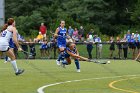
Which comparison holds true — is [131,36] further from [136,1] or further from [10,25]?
[136,1]

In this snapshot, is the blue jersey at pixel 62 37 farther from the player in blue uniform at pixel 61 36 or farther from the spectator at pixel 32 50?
the spectator at pixel 32 50

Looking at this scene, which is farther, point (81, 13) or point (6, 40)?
point (81, 13)

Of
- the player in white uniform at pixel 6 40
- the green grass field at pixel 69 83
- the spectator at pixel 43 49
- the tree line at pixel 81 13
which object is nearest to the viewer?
the green grass field at pixel 69 83

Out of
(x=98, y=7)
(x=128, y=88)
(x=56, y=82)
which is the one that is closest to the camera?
(x=128, y=88)

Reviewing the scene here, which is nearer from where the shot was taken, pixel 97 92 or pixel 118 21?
pixel 97 92

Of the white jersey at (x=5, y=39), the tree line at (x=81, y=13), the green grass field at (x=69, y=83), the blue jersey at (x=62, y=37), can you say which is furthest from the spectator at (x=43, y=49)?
the tree line at (x=81, y=13)

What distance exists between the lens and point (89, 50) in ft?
120

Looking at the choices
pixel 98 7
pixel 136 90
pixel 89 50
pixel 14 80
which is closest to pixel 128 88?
pixel 136 90

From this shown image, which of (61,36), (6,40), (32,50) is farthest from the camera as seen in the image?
(32,50)

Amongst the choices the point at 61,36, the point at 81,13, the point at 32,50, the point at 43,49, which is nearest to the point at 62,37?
the point at 61,36

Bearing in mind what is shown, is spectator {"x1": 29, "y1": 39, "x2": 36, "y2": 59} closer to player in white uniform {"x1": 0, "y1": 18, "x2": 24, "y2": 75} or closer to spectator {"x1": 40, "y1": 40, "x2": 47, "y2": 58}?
spectator {"x1": 40, "y1": 40, "x2": 47, "y2": 58}

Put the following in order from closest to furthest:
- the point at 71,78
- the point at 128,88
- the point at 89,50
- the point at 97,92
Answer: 1. the point at 97,92
2. the point at 128,88
3. the point at 71,78
4. the point at 89,50

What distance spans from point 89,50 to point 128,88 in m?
20.5

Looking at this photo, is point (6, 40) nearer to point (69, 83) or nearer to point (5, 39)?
point (5, 39)
